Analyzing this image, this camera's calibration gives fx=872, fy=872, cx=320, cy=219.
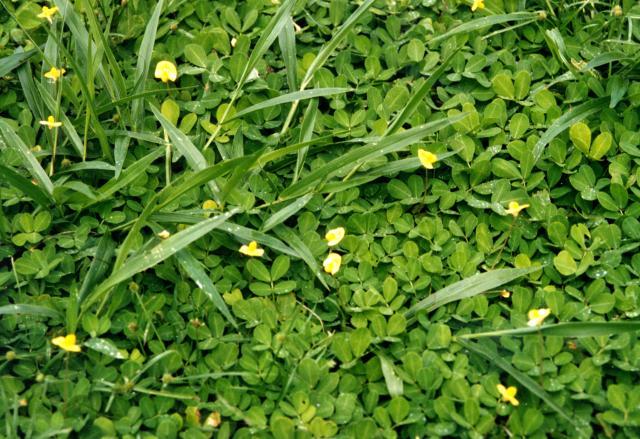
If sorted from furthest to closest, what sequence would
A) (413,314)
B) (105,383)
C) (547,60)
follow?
(547,60) < (413,314) < (105,383)

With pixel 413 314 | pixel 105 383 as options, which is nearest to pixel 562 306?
pixel 413 314

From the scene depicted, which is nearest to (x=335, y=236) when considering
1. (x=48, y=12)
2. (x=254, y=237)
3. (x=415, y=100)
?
(x=254, y=237)

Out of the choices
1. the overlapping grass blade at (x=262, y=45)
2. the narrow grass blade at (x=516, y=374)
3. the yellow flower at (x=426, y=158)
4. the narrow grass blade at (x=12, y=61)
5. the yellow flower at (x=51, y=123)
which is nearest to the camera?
the narrow grass blade at (x=516, y=374)

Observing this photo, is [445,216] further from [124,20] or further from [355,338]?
[124,20]

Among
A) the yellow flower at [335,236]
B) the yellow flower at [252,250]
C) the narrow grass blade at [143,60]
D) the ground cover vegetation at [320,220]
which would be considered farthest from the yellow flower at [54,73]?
the yellow flower at [335,236]

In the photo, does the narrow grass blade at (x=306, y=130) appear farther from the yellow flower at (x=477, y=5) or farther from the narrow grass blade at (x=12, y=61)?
the narrow grass blade at (x=12, y=61)

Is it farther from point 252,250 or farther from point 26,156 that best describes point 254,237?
point 26,156
